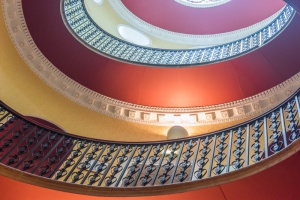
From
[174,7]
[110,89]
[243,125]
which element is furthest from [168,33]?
[243,125]

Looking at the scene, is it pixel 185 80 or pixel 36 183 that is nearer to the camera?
pixel 36 183

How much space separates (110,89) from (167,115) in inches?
63.1

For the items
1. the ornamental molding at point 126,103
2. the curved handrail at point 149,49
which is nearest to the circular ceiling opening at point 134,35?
the curved handrail at point 149,49

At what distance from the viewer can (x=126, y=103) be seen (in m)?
10.6

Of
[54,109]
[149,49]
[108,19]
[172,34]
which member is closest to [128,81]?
[149,49]

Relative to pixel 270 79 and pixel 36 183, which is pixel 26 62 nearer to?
pixel 36 183

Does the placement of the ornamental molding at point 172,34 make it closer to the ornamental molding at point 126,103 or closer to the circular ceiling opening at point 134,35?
the circular ceiling opening at point 134,35

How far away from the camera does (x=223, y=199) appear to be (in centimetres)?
535

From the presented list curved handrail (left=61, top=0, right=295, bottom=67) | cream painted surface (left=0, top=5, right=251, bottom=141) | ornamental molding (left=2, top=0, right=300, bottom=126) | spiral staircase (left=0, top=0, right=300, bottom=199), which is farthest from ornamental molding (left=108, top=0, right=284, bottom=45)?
cream painted surface (left=0, top=5, right=251, bottom=141)

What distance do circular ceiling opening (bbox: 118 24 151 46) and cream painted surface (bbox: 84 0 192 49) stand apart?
0.19 metres

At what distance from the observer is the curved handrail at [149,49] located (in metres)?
9.89

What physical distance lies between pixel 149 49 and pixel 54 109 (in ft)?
9.89

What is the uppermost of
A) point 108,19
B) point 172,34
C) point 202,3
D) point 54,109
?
point 202,3

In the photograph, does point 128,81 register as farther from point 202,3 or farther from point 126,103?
point 202,3
